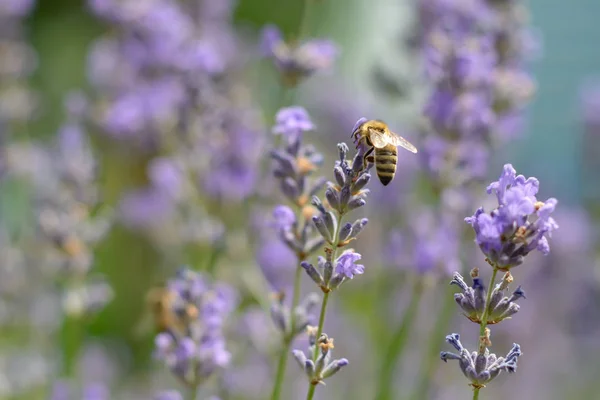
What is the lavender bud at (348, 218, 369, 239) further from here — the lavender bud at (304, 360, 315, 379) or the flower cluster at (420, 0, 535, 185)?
the flower cluster at (420, 0, 535, 185)

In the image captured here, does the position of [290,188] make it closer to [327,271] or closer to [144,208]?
[327,271]

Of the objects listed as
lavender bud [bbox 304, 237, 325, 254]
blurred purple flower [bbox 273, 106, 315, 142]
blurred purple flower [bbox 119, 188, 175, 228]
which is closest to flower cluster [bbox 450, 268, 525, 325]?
lavender bud [bbox 304, 237, 325, 254]

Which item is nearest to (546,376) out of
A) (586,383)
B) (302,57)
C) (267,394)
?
(586,383)

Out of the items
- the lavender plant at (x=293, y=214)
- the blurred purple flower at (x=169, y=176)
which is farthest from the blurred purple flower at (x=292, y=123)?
the blurred purple flower at (x=169, y=176)

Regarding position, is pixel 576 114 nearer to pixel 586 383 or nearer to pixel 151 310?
pixel 586 383

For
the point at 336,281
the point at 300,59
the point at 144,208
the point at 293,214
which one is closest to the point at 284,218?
the point at 293,214

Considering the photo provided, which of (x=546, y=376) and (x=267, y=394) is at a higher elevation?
(x=546, y=376)
